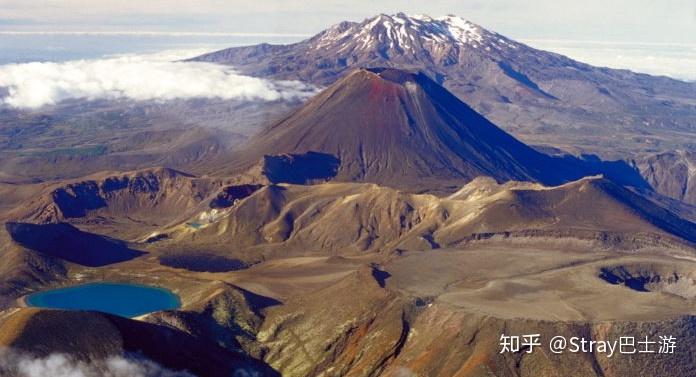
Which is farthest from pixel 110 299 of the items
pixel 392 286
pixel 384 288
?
pixel 392 286

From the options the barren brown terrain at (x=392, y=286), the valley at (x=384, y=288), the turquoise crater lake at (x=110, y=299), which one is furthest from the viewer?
the turquoise crater lake at (x=110, y=299)

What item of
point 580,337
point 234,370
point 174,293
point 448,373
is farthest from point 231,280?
point 580,337

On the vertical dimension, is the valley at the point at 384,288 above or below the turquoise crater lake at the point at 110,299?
above

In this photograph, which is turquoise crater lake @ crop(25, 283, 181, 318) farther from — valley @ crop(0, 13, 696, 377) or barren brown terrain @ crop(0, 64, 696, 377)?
barren brown terrain @ crop(0, 64, 696, 377)

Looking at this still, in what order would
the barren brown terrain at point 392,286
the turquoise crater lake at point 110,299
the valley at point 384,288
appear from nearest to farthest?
1. the valley at point 384,288
2. the barren brown terrain at point 392,286
3. the turquoise crater lake at point 110,299

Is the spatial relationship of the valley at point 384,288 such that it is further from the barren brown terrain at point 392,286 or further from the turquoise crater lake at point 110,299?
the turquoise crater lake at point 110,299

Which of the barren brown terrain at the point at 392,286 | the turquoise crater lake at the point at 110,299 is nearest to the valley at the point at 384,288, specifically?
the barren brown terrain at the point at 392,286

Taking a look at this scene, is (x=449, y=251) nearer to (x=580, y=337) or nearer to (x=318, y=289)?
(x=318, y=289)

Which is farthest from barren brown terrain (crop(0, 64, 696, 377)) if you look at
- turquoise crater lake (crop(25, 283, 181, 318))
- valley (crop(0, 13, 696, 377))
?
turquoise crater lake (crop(25, 283, 181, 318))

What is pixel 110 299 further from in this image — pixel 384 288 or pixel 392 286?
pixel 392 286
